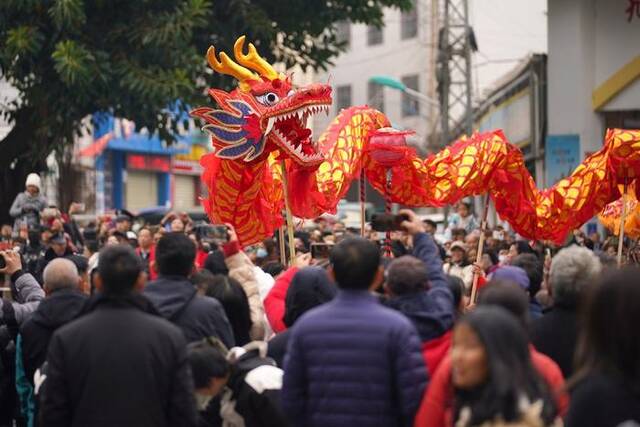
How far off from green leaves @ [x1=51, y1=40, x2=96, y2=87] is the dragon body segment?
19.0 feet

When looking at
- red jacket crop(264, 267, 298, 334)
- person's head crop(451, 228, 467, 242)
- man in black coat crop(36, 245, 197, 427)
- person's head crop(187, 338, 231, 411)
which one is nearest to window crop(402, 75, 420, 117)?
person's head crop(451, 228, 467, 242)

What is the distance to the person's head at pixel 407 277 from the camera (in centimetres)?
617

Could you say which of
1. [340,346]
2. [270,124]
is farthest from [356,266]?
[270,124]

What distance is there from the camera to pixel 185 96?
17.8 m

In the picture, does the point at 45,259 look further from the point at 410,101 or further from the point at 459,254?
the point at 410,101

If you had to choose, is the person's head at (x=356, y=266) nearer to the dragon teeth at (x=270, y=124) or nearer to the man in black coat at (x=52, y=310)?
the man in black coat at (x=52, y=310)

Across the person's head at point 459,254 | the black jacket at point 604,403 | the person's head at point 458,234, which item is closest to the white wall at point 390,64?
the person's head at point 458,234

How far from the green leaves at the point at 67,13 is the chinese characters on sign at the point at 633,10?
766cm

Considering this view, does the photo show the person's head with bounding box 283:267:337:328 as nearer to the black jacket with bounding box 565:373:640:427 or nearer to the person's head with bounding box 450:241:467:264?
the black jacket with bounding box 565:373:640:427

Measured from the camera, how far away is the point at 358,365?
5.54 metres

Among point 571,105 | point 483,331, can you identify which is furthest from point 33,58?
point 483,331

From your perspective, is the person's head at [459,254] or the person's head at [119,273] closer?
the person's head at [119,273]

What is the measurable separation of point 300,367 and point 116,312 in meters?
0.86

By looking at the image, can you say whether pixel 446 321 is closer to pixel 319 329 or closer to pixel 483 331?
pixel 319 329
